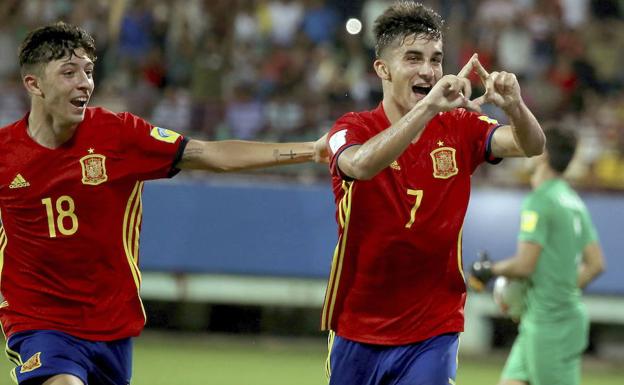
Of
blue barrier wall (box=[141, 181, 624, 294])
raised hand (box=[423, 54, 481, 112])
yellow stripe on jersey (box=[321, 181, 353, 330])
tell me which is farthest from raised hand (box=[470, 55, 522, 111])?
blue barrier wall (box=[141, 181, 624, 294])

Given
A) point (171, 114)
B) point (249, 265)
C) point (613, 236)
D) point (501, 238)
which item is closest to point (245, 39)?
point (171, 114)

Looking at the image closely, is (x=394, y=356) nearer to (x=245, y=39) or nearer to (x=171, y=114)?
(x=171, y=114)

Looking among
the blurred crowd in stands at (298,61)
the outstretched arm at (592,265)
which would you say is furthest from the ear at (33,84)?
the blurred crowd in stands at (298,61)

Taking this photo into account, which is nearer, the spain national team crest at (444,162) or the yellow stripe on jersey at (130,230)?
the spain national team crest at (444,162)

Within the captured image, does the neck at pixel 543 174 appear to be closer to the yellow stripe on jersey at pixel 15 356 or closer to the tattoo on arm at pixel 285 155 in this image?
the tattoo on arm at pixel 285 155

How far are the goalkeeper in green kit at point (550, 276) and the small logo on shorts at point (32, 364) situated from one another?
10.2ft

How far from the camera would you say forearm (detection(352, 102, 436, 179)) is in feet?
15.9

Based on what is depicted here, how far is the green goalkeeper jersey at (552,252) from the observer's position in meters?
7.55

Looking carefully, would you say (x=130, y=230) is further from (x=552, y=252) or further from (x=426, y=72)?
(x=552, y=252)

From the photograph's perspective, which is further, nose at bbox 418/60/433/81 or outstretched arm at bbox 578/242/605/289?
outstretched arm at bbox 578/242/605/289

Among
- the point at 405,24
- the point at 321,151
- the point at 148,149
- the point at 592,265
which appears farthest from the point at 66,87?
the point at 592,265

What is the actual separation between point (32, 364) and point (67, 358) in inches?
6.7

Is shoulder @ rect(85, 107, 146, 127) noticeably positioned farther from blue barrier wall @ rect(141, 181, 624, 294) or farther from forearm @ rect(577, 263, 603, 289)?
blue barrier wall @ rect(141, 181, 624, 294)

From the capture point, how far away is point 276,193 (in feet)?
43.3
